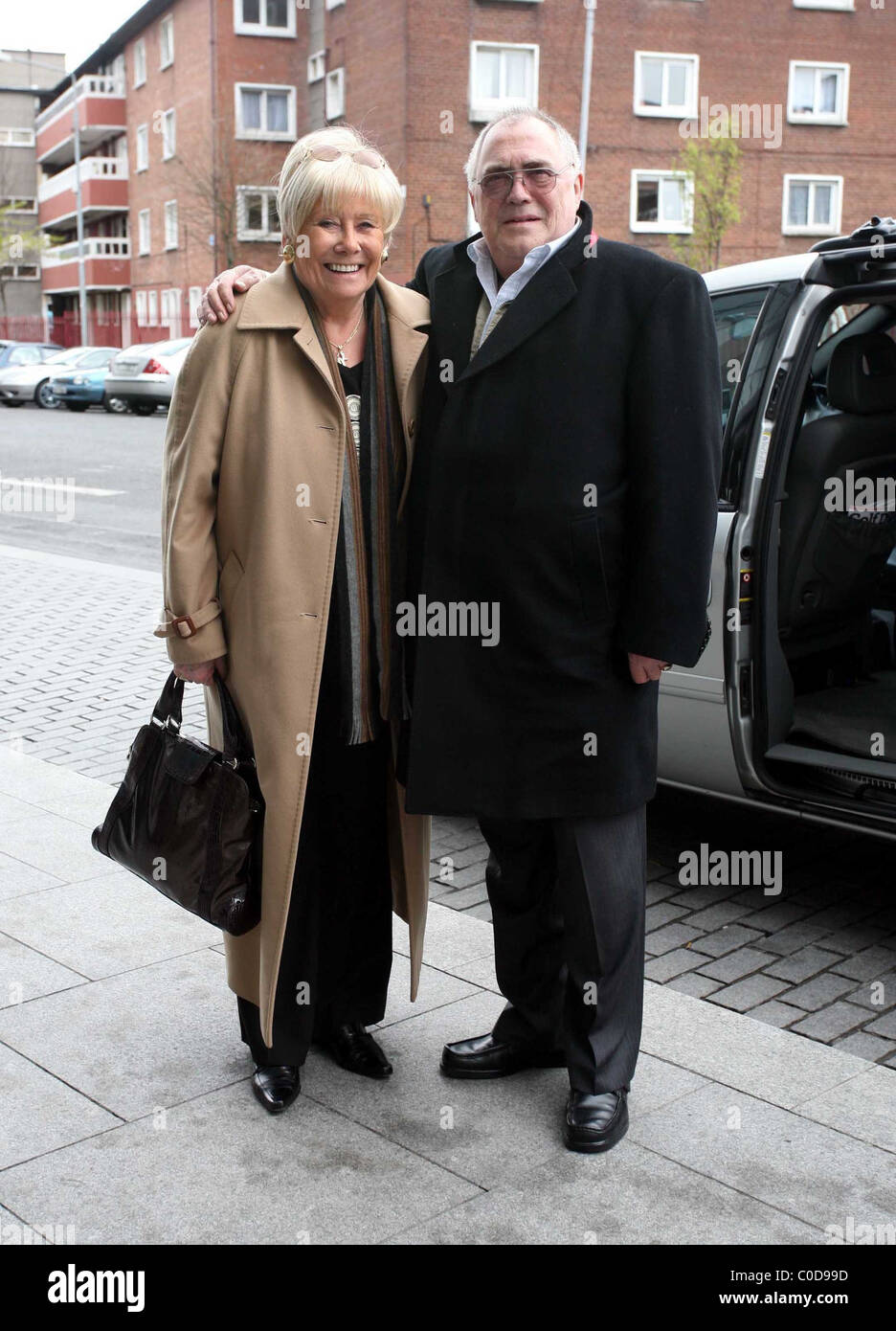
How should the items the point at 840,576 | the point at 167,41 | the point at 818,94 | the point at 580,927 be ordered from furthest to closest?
1. the point at 167,41
2. the point at 818,94
3. the point at 840,576
4. the point at 580,927

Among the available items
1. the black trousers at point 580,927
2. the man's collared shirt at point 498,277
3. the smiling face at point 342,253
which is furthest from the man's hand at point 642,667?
the smiling face at point 342,253

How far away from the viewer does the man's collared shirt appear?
287cm

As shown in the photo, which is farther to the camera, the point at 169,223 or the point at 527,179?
the point at 169,223

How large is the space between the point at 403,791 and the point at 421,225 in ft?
105

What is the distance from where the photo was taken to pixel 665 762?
450 cm

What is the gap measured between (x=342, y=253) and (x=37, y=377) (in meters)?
30.2

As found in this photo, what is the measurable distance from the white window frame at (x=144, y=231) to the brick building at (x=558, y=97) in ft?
16.4

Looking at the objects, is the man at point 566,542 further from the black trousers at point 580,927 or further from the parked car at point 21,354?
the parked car at point 21,354

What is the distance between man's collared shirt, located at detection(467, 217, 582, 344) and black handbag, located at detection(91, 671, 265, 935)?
3.21ft

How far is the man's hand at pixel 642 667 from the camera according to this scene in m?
2.88

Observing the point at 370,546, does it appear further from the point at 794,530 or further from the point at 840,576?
the point at 840,576

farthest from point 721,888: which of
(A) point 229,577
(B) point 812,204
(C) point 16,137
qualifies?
(C) point 16,137

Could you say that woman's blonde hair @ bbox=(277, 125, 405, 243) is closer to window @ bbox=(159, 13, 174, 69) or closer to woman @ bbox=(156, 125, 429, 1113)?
woman @ bbox=(156, 125, 429, 1113)

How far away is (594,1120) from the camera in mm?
2988
